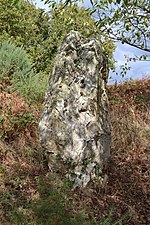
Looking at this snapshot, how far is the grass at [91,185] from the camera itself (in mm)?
4445

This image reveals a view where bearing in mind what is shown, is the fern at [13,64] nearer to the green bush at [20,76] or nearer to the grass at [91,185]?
the green bush at [20,76]

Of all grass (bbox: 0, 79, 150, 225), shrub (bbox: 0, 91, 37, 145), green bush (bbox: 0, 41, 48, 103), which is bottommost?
grass (bbox: 0, 79, 150, 225)

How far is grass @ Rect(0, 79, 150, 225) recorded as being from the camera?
4445mm

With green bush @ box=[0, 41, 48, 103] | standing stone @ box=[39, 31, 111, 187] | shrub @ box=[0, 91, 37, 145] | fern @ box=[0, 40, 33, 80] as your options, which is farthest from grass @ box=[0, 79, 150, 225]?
fern @ box=[0, 40, 33, 80]

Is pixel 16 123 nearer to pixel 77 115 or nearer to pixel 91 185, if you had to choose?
pixel 77 115

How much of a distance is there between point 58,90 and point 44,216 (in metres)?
2.65

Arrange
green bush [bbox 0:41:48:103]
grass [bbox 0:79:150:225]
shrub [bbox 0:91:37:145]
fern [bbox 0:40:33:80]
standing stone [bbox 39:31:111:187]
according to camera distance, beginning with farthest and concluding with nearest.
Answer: fern [bbox 0:40:33:80] < green bush [bbox 0:41:48:103] < shrub [bbox 0:91:37:145] < standing stone [bbox 39:31:111:187] < grass [bbox 0:79:150:225]

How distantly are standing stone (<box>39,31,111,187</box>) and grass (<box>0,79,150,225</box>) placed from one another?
301 mm

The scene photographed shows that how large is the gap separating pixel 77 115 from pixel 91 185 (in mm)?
1033

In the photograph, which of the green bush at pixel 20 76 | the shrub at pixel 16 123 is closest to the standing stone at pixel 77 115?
the shrub at pixel 16 123

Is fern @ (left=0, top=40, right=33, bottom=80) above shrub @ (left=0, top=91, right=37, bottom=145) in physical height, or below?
above

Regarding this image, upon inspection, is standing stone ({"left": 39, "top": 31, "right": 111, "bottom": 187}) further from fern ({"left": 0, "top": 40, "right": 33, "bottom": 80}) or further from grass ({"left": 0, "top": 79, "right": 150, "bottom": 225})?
fern ({"left": 0, "top": 40, "right": 33, "bottom": 80})

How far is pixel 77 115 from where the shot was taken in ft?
18.2

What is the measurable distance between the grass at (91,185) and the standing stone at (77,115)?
30cm
